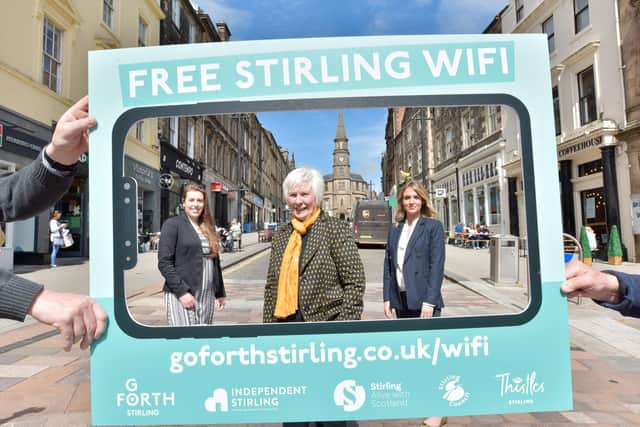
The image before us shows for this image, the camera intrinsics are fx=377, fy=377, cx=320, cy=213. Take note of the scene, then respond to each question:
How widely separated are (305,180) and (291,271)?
0.48 metres

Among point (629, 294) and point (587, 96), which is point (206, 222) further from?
point (587, 96)

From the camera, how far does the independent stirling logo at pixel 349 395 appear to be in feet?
4.52

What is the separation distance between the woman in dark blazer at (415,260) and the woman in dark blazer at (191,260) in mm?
1323

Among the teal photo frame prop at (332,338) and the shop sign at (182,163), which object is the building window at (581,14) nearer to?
the shop sign at (182,163)

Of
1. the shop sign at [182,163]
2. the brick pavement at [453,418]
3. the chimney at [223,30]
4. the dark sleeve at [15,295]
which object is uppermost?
the chimney at [223,30]

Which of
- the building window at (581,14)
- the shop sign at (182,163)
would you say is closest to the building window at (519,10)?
the building window at (581,14)

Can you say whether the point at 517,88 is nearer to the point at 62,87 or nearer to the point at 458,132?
the point at 458,132

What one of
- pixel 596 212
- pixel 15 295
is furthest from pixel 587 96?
pixel 15 295

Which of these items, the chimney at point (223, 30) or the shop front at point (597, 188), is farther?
the chimney at point (223, 30)

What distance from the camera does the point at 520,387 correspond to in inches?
54.7

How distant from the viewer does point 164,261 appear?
2639 mm

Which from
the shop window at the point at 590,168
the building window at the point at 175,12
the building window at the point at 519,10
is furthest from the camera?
the building window at the point at 175,12

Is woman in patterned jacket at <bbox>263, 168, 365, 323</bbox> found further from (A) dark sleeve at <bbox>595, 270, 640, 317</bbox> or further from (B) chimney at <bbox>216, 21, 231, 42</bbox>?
(B) chimney at <bbox>216, 21, 231, 42</bbox>

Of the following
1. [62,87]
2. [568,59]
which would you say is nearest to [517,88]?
[62,87]
